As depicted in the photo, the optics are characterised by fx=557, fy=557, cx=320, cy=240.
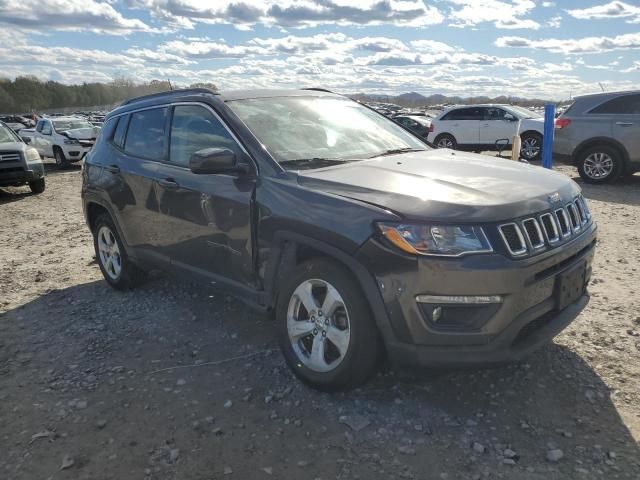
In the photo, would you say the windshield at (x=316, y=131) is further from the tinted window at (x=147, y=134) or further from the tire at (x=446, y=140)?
the tire at (x=446, y=140)

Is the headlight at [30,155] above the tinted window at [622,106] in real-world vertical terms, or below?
below

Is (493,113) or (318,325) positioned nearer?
(318,325)

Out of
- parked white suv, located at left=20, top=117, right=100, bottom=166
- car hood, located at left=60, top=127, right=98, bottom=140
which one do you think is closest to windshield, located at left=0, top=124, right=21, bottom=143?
parked white suv, located at left=20, top=117, right=100, bottom=166

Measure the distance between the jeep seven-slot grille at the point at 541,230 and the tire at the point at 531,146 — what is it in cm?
1377

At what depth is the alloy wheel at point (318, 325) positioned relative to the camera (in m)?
3.13

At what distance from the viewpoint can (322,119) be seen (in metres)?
4.11

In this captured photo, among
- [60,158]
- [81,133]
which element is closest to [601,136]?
[81,133]

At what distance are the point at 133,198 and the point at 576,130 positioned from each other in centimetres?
932

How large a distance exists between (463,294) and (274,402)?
134 cm

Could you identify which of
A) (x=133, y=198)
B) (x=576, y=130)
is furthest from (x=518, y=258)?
(x=576, y=130)

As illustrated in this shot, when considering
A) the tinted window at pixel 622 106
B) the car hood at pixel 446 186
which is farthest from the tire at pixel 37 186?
the tinted window at pixel 622 106

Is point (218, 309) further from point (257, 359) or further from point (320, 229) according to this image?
point (320, 229)

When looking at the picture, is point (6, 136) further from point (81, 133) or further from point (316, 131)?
point (316, 131)

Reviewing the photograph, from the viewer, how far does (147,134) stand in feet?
15.4
